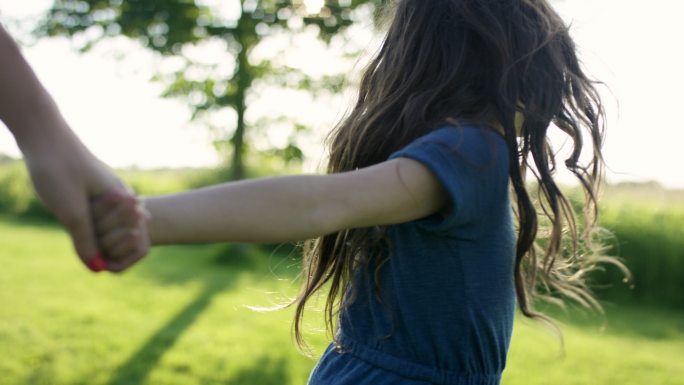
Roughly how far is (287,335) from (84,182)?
5387mm

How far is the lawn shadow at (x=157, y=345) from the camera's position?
16.0 ft

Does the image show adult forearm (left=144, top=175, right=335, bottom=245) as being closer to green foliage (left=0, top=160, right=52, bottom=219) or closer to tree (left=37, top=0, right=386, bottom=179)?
tree (left=37, top=0, right=386, bottom=179)

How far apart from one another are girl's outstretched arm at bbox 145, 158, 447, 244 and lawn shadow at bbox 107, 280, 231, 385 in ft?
12.8

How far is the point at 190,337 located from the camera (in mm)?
6031

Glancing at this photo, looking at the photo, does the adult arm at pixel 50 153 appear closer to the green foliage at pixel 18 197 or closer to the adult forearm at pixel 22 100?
the adult forearm at pixel 22 100

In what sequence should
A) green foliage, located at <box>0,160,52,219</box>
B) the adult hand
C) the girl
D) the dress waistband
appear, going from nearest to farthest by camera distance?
1. the adult hand
2. the girl
3. the dress waistband
4. green foliage, located at <box>0,160,52,219</box>

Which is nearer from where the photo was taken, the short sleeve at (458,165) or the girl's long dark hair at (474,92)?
the short sleeve at (458,165)

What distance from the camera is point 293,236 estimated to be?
1.19 meters

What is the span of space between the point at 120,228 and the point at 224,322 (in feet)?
19.2

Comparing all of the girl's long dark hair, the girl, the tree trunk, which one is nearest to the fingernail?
the girl

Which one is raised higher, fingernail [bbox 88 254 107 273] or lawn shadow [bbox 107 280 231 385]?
fingernail [bbox 88 254 107 273]

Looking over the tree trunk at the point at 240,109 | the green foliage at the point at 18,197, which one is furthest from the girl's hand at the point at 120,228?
the green foliage at the point at 18,197

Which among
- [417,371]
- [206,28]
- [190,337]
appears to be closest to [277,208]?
[417,371]

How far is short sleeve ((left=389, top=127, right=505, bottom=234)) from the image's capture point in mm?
1263
